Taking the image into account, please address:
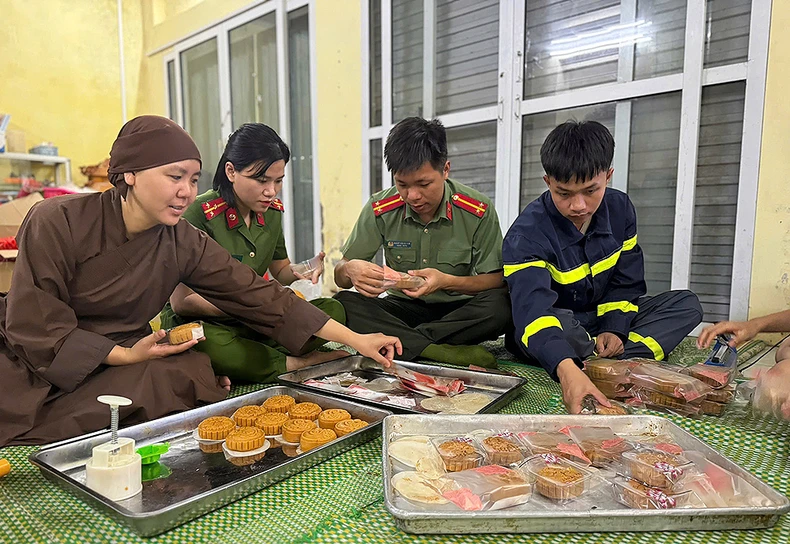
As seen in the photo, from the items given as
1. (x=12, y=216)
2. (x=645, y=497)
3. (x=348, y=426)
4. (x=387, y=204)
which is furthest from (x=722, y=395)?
(x=12, y=216)

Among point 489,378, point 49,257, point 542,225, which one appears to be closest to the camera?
point 49,257

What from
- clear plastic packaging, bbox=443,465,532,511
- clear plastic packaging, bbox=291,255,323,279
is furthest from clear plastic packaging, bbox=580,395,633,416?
clear plastic packaging, bbox=291,255,323,279

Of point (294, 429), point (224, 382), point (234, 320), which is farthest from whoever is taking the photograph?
point (234, 320)

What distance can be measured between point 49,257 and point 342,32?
11.7 feet

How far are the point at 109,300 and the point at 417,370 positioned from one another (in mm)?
1072

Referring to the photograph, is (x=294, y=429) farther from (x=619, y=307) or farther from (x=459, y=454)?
(x=619, y=307)

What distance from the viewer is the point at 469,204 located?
263 centimetres

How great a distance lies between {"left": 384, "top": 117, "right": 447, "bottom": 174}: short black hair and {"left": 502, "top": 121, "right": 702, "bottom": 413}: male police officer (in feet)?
1.42

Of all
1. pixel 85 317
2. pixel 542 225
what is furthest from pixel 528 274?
pixel 85 317

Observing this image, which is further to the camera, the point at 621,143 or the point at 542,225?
the point at 621,143

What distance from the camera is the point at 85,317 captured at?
1731mm

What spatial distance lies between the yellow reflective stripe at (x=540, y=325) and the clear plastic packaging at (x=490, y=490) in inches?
29.4

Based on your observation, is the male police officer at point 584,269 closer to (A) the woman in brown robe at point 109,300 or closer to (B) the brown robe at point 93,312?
(A) the woman in brown robe at point 109,300

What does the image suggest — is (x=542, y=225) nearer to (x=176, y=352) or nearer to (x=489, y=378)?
(x=489, y=378)
